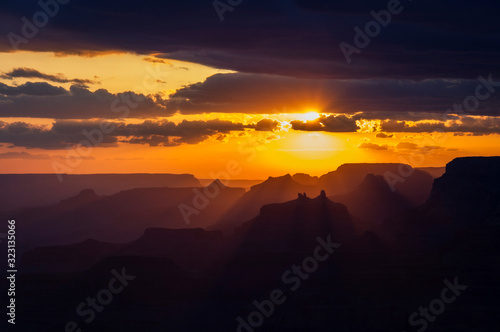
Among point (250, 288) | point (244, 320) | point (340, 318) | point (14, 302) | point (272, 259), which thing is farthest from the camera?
point (272, 259)

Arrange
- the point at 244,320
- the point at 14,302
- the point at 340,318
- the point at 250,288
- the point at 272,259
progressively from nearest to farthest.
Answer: the point at 340,318 → the point at 244,320 → the point at 14,302 → the point at 250,288 → the point at 272,259

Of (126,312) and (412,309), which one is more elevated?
(126,312)

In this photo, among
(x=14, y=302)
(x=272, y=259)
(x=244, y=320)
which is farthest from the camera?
(x=272, y=259)

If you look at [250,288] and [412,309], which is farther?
[250,288]

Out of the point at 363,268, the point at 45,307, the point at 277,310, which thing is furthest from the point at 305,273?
the point at 45,307

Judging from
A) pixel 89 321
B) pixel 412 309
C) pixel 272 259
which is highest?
pixel 272 259

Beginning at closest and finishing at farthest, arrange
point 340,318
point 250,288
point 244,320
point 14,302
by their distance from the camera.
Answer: point 340,318
point 244,320
point 14,302
point 250,288

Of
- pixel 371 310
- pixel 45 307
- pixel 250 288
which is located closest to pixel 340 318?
pixel 371 310

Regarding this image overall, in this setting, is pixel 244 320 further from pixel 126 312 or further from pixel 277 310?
pixel 126 312

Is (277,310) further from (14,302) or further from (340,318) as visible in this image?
(14,302)

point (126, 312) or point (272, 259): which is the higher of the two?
point (272, 259)
